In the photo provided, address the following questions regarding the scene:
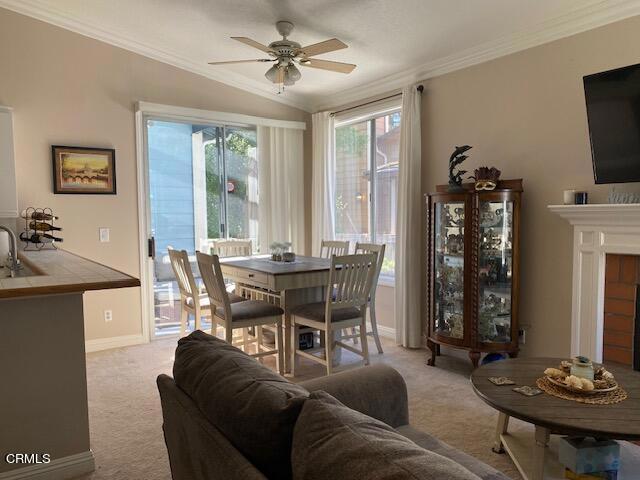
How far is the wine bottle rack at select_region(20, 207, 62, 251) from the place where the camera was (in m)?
3.65

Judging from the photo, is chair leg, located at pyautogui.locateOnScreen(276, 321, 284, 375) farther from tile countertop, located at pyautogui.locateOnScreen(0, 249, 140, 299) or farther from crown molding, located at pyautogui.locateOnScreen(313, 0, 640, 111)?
crown molding, located at pyautogui.locateOnScreen(313, 0, 640, 111)

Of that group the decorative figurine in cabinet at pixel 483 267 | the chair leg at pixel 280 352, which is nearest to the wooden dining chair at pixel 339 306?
the chair leg at pixel 280 352

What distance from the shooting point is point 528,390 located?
2061 millimetres

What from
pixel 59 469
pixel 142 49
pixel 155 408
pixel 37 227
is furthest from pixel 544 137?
pixel 37 227

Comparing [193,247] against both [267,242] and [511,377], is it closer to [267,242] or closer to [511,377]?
[267,242]

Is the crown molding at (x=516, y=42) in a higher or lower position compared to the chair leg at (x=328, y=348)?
higher

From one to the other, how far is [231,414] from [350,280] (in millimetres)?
2537

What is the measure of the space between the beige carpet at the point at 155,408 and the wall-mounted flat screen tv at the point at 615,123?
1.72m

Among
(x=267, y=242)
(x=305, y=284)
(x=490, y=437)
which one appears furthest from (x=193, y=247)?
(x=490, y=437)

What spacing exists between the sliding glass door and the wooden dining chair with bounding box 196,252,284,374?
4.61 feet

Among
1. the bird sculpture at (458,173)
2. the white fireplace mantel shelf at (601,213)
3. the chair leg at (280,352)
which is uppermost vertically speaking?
the bird sculpture at (458,173)

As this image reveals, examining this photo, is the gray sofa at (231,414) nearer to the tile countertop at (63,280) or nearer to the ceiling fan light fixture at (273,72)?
the tile countertop at (63,280)

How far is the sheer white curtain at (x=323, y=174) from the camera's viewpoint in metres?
5.42

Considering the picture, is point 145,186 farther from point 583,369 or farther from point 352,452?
point 352,452
